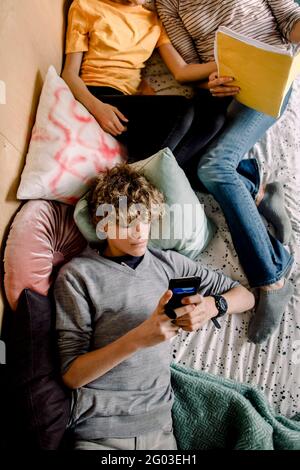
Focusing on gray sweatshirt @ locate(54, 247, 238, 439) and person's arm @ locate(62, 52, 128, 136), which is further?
person's arm @ locate(62, 52, 128, 136)

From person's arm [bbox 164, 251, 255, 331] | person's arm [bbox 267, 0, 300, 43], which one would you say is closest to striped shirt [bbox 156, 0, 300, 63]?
person's arm [bbox 267, 0, 300, 43]

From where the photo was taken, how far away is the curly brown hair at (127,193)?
1.00 m

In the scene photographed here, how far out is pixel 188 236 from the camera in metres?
1.16

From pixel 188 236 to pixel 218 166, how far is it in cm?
25

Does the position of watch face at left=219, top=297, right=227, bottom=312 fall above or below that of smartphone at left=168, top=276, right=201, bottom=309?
below

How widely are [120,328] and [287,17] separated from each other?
112 centimetres

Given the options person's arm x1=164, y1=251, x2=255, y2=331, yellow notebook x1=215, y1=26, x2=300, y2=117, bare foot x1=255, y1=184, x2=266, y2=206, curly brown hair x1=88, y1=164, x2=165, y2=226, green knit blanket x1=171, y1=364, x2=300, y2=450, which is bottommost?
green knit blanket x1=171, y1=364, x2=300, y2=450

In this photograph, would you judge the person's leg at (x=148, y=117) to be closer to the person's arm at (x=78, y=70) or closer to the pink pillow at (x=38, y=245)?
the person's arm at (x=78, y=70)

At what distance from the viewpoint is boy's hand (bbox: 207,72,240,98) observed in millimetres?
1196

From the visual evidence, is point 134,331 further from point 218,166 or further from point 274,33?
point 274,33

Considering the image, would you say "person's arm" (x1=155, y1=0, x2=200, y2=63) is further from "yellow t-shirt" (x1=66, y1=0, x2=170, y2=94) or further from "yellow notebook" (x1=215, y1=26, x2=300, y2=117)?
"yellow notebook" (x1=215, y1=26, x2=300, y2=117)

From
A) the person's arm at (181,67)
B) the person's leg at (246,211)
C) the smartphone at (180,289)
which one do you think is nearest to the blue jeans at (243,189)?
the person's leg at (246,211)

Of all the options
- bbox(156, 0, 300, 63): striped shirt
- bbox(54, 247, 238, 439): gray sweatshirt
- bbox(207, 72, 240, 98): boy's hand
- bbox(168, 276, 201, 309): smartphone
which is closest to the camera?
bbox(168, 276, 201, 309): smartphone
